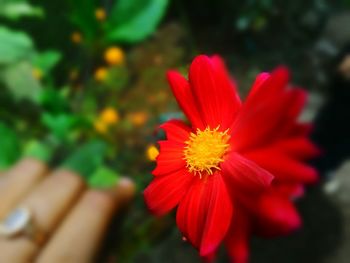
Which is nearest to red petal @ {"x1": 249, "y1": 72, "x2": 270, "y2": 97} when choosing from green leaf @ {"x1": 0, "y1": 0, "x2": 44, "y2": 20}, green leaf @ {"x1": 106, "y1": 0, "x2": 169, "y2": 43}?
green leaf @ {"x1": 106, "y1": 0, "x2": 169, "y2": 43}

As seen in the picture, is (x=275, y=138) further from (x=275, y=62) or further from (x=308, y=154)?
(x=275, y=62)

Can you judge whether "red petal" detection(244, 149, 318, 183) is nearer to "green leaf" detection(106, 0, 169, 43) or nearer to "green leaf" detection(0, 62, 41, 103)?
"green leaf" detection(106, 0, 169, 43)

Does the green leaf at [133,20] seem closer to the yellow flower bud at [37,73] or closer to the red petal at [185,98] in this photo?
the yellow flower bud at [37,73]

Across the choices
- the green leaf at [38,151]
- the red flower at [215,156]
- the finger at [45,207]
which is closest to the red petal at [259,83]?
the red flower at [215,156]

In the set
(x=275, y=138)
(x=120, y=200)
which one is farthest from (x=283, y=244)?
(x=275, y=138)

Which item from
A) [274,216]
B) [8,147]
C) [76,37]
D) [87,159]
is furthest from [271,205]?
[76,37]

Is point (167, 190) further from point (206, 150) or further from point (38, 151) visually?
point (38, 151)
